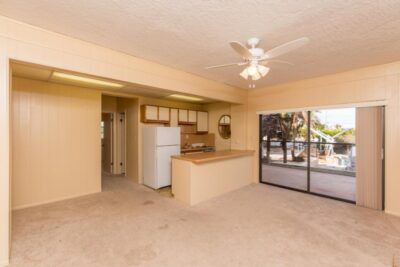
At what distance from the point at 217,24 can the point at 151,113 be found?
3.31 meters

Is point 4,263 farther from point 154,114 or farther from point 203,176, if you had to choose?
point 154,114

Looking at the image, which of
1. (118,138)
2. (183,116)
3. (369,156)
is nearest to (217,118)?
(183,116)

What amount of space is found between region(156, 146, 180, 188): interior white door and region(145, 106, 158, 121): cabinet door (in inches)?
35.6

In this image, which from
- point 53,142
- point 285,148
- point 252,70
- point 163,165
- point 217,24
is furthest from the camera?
point 285,148

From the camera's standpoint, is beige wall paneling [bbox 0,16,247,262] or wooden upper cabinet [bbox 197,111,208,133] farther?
wooden upper cabinet [bbox 197,111,208,133]

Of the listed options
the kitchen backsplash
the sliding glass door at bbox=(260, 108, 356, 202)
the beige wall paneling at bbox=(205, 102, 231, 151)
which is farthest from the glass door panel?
the kitchen backsplash

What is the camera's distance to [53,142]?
12.3 feet

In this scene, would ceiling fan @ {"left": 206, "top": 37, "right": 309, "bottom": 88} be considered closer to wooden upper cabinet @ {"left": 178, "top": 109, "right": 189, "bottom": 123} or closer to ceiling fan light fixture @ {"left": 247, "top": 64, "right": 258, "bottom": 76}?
ceiling fan light fixture @ {"left": 247, "top": 64, "right": 258, "bottom": 76}

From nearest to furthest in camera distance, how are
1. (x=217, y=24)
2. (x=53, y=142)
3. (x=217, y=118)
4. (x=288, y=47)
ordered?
(x=288, y=47)
(x=217, y=24)
(x=53, y=142)
(x=217, y=118)

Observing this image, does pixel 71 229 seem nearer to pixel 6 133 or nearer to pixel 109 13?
pixel 6 133

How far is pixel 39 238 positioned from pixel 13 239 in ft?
0.96

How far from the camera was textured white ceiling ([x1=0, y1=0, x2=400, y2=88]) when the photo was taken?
5.91 ft

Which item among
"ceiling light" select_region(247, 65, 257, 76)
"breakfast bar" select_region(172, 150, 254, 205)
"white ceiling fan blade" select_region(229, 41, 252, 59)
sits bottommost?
"breakfast bar" select_region(172, 150, 254, 205)

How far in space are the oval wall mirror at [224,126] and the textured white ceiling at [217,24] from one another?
3.05 meters
